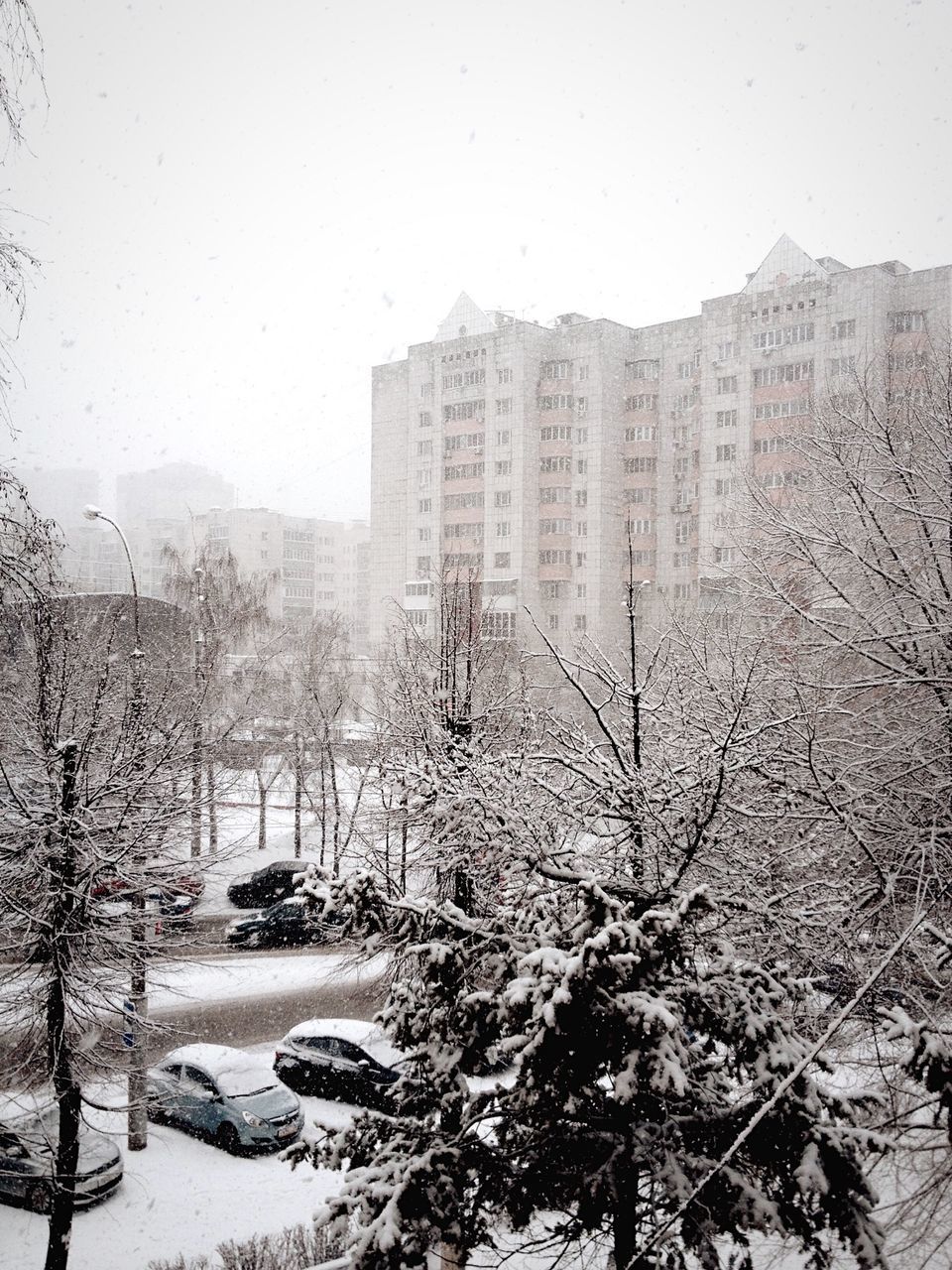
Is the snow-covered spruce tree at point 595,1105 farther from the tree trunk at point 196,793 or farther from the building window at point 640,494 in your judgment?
the building window at point 640,494

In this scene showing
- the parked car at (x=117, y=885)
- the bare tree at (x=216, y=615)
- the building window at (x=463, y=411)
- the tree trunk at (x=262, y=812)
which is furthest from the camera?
the building window at (x=463, y=411)

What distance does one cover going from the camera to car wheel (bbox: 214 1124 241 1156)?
1173 cm

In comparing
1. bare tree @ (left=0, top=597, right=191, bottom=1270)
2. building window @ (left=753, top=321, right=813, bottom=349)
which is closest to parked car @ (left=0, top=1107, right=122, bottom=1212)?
bare tree @ (left=0, top=597, right=191, bottom=1270)

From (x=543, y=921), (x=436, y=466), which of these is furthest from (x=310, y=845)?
(x=436, y=466)

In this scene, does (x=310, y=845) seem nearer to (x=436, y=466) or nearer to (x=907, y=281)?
(x=436, y=466)

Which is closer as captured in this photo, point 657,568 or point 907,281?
point 907,281

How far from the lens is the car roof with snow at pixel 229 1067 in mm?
12188

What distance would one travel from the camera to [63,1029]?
849cm

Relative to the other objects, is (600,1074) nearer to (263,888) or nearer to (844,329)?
(263,888)

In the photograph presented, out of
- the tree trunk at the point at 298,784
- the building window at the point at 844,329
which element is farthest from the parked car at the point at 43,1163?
the building window at the point at 844,329

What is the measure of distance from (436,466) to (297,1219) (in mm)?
48619

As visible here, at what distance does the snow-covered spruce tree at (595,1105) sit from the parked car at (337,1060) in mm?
7958

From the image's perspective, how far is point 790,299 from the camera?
44.3 metres

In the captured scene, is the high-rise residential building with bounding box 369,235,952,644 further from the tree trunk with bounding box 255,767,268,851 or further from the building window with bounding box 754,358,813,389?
the tree trunk with bounding box 255,767,268,851
